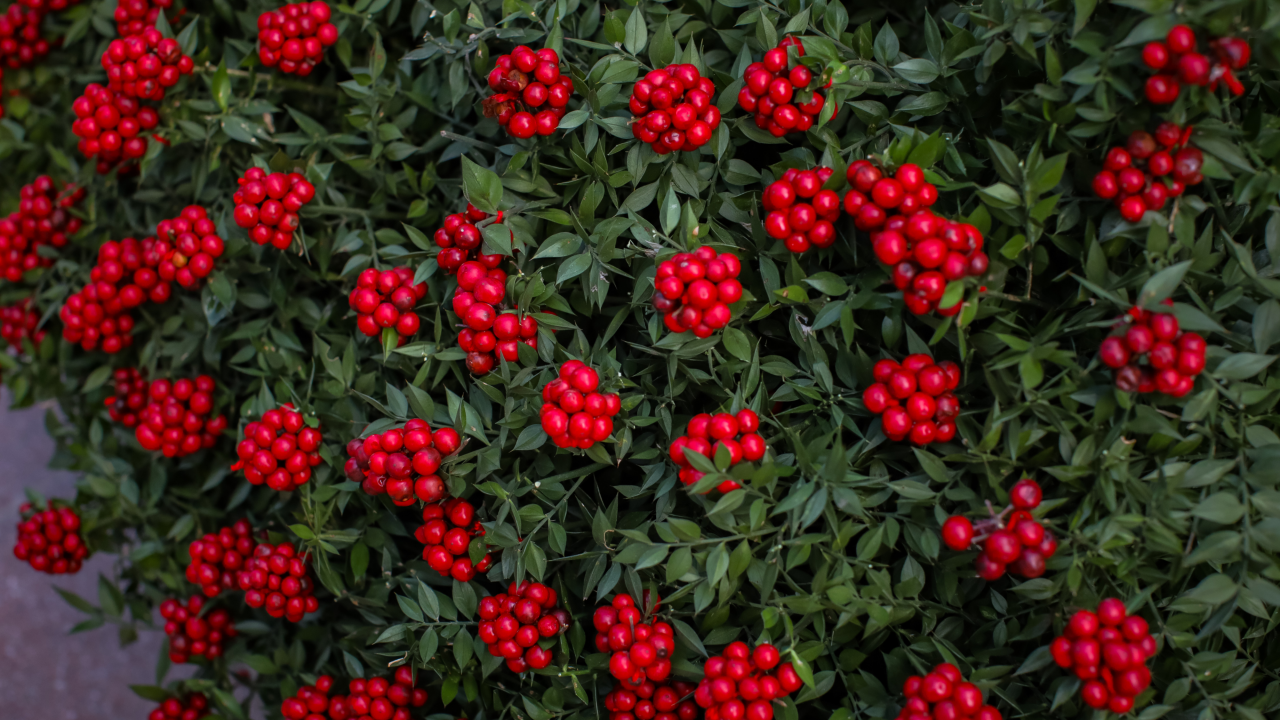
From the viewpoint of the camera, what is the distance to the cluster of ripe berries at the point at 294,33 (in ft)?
4.56

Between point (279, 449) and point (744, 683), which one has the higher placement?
point (279, 449)

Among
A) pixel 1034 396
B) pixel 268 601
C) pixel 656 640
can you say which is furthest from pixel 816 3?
pixel 268 601

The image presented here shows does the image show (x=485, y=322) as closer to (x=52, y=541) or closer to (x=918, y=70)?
(x=918, y=70)

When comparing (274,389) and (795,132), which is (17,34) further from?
(795,132)

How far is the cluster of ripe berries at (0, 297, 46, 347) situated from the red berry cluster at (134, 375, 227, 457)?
1.48 feet

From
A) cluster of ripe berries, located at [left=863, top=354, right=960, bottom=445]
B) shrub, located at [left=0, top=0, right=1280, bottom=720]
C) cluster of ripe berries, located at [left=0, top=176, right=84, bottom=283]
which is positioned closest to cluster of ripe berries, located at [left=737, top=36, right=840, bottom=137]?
shrub, located at [left=0, top=0, right=1280, bottom=720]

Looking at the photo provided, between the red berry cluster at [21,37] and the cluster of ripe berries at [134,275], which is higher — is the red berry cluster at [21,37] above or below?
above

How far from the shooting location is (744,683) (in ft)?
3.51

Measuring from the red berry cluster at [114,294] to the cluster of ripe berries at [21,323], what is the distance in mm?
197

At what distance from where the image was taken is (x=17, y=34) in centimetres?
177

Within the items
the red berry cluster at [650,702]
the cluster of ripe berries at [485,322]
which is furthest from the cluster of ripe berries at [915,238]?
the red berry cluster at [650,702]

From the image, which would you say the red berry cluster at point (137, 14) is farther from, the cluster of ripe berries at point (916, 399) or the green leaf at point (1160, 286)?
the green leaf at point (1160, 286)

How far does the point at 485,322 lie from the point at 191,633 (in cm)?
97

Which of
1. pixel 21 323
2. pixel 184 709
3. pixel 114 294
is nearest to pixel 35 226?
pixel 21 323
